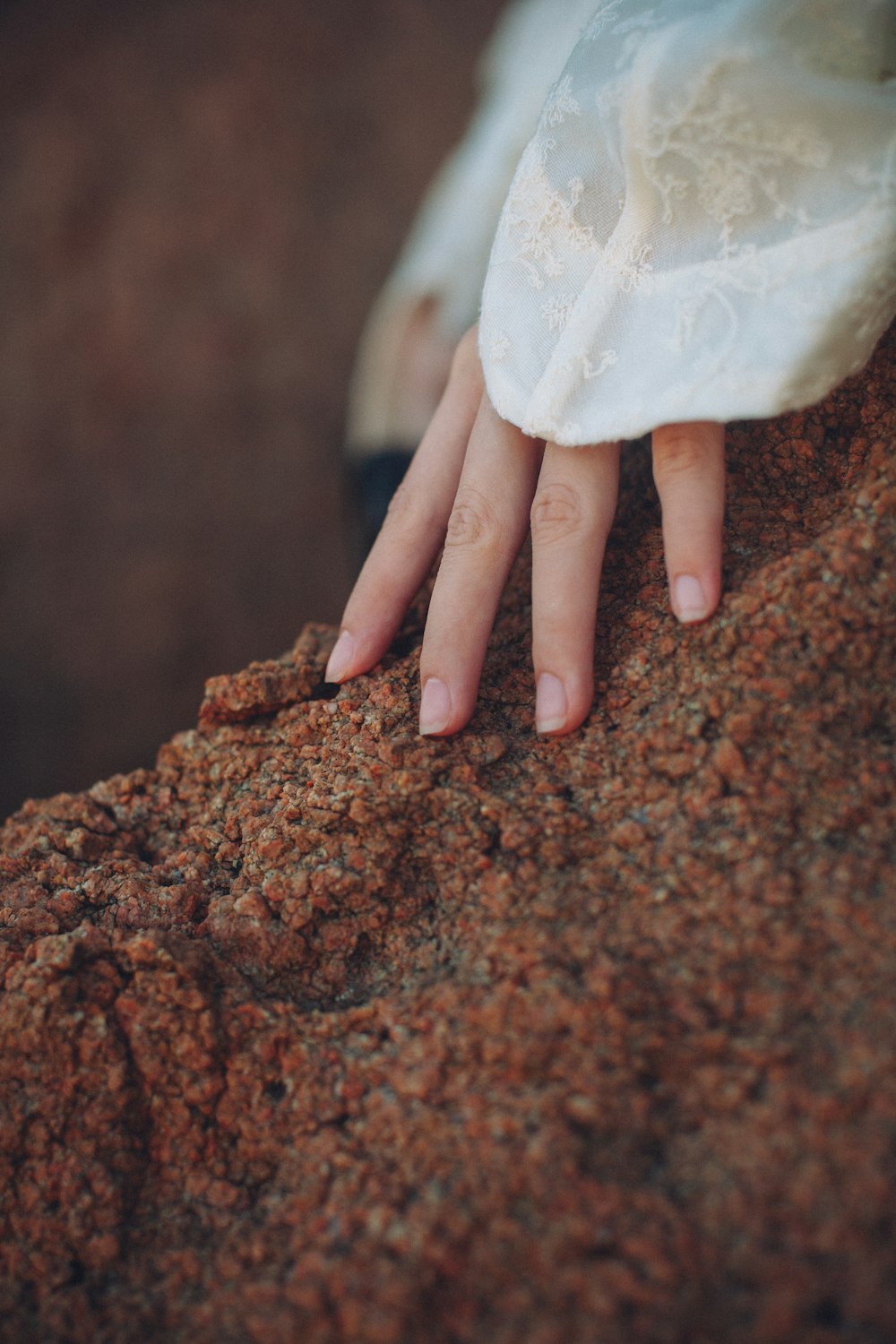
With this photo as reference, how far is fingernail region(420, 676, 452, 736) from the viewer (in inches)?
39.9

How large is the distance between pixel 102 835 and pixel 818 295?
97cm

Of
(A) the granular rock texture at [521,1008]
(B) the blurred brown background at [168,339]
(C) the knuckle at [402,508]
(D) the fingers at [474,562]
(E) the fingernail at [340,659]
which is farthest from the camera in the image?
(B) the blurred brown background at [168,339]

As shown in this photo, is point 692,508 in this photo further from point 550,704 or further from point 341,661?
point 341,661

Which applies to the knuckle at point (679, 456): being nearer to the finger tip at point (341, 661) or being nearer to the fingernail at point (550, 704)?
the fingernail at point (550, 704)

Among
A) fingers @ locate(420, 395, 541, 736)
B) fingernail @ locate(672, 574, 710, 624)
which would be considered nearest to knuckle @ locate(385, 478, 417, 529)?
fingers @ locate(420, 395, 541, 736)

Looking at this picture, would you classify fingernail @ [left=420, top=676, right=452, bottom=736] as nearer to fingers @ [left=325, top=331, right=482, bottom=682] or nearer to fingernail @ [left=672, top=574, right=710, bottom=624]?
fingers @ [left=325, top=331, right=482, bottom=682]

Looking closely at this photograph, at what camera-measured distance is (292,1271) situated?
73cm

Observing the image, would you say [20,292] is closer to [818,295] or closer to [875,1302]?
[818,295]

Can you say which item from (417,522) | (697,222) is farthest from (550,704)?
(697,222)

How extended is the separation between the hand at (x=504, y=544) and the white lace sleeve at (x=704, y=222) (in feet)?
0.28

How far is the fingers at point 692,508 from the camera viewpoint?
98cm

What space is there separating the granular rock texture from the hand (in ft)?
0.14

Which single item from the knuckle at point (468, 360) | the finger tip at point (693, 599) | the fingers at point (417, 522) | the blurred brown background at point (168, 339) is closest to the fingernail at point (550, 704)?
the finger tip at point (693, 599)

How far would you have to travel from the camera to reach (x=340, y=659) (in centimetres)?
116
